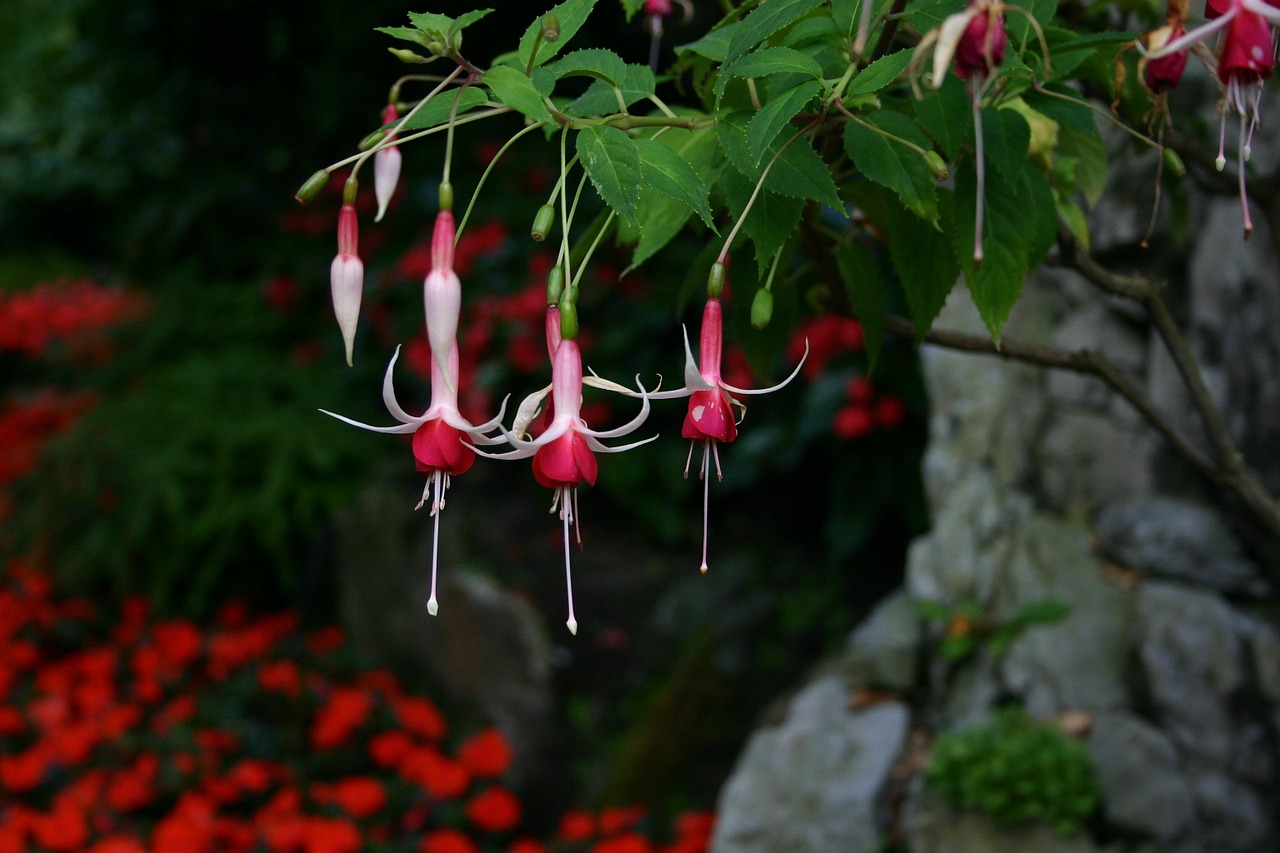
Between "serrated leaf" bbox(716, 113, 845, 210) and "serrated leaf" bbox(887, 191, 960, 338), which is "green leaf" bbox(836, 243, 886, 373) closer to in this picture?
"serrated leaf" bbox(887, 191, 960, 338)

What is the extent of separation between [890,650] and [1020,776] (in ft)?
1.40

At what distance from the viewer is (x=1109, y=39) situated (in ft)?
2.00

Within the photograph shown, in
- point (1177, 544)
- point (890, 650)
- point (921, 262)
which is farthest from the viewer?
point (890, 650)

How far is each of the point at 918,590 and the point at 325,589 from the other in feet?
5.88

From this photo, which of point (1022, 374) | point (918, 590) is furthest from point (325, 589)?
point (1022, 374)

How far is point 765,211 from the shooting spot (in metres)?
0.61

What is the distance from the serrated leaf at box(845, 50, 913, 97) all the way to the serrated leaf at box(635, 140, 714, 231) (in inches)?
4.0

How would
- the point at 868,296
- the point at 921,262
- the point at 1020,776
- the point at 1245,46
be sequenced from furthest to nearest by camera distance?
the point at 1020,776, the point at 868,296, the point at 921,262, the point at 1245,46

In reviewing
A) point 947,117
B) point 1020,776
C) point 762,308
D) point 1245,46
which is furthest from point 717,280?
point 1020,776

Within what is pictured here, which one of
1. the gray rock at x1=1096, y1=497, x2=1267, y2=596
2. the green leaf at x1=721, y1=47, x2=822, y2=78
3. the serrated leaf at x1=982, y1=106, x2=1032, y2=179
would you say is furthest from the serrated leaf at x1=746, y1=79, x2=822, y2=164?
the gray rock at x1=1096, y1=497, x2=1267, y2=596

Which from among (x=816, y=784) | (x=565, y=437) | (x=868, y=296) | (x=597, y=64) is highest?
(x=597, y=64)

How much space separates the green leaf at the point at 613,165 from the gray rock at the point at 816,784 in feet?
4.62

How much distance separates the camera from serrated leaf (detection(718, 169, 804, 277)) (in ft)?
1.98

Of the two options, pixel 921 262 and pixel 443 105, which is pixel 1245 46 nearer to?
pixel 921 262
